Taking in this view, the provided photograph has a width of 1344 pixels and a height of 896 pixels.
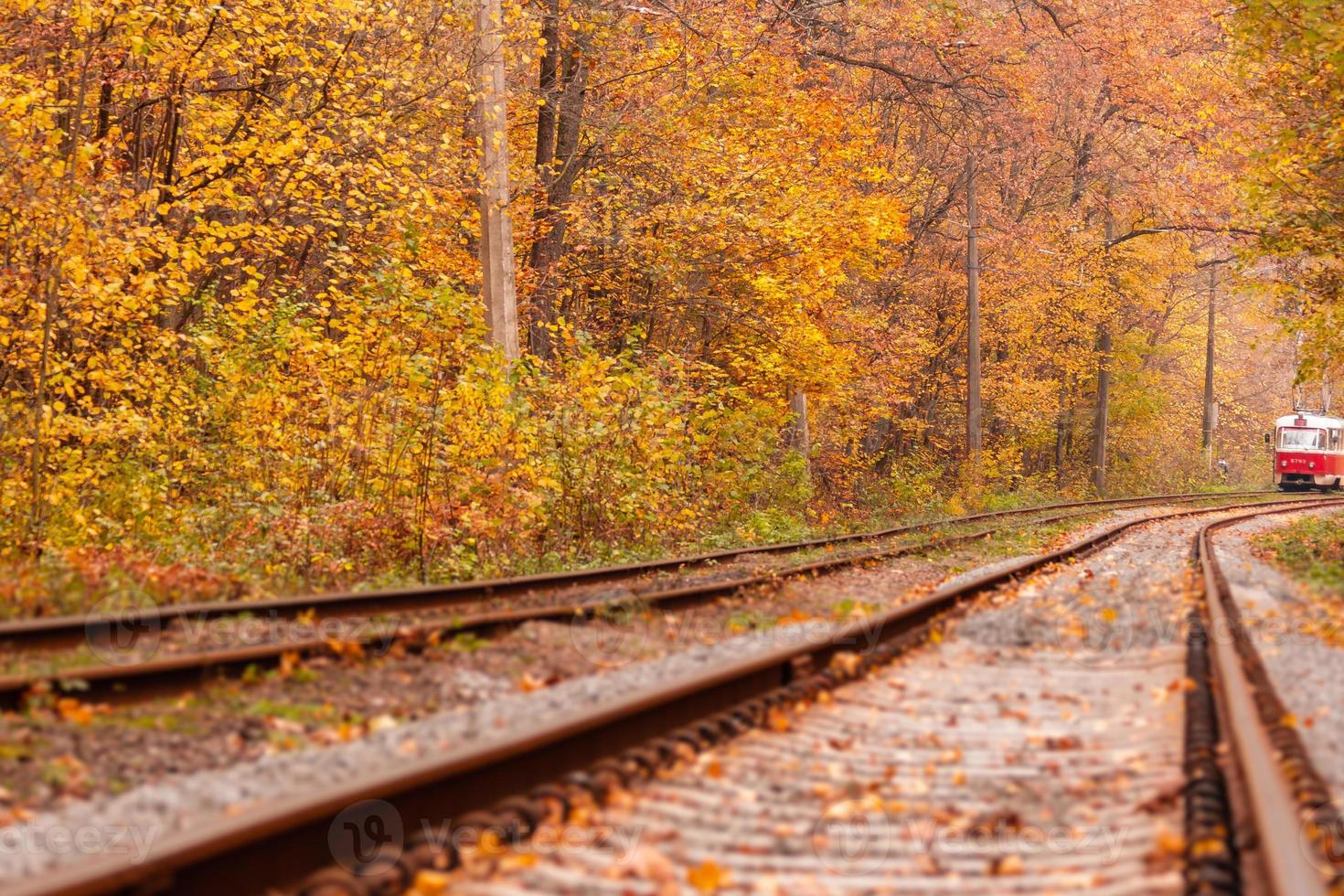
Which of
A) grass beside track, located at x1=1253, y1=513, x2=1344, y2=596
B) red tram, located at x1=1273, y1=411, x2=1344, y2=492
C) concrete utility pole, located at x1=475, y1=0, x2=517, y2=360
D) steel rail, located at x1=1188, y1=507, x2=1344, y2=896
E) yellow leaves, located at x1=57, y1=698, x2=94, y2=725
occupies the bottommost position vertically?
grass beside track, located at x1=1253, y1=513, x2=1344, y2=596

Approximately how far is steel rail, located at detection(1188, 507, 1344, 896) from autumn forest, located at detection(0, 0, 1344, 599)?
650 cm

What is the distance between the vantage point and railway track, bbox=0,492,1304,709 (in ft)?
18.5

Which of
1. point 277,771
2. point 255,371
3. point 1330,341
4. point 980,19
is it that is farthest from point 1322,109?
point 277,771

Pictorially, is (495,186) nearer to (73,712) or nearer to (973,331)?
(73,712)

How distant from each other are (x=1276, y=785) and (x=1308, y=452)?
49463 mm

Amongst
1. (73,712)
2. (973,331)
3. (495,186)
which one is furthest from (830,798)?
(973,331)

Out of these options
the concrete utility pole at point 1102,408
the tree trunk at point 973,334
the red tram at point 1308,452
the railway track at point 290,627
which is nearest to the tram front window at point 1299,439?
the red tram at point 1308,452

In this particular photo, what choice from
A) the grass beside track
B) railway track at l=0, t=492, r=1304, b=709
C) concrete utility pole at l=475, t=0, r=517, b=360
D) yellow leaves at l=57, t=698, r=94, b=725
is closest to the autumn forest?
concrete utility pole at l=475, t=0, r=517, b=360

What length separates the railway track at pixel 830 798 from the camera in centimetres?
331

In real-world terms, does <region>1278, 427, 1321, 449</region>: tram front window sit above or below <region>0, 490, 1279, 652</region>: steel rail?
above

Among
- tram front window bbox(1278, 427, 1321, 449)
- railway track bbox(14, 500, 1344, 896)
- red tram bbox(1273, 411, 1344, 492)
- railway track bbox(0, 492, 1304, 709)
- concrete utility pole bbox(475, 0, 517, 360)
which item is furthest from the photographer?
tram front window bbox(1278, 427, 1321, 449)

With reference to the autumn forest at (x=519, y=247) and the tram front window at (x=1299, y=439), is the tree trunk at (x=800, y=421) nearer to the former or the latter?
the autumn forest at (x=519, y=247)

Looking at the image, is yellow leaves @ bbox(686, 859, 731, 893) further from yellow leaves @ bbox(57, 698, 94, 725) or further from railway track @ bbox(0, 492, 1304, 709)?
railway track @ bbox(0, 492, 1304, 709)

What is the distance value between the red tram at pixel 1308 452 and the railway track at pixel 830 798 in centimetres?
4664
